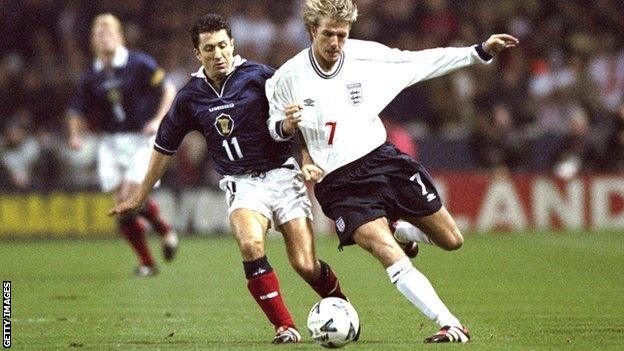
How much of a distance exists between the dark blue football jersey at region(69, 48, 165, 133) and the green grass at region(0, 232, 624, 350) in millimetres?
1718

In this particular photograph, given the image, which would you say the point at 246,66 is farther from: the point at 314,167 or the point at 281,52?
the point at 281,52

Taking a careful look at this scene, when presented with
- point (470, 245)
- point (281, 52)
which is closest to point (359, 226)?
point (470, 245)

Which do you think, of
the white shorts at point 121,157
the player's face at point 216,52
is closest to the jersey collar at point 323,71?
the player's face at point 216,52

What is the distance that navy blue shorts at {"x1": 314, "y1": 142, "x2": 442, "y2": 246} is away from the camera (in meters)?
8.70

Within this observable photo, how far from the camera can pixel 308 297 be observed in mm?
12273

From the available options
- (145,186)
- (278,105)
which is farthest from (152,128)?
(278,105)

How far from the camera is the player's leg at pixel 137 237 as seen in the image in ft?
48.1

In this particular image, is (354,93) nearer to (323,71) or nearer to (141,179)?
(323,71)

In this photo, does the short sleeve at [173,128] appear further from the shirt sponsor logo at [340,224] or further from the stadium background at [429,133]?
the stadium background at [429,133]

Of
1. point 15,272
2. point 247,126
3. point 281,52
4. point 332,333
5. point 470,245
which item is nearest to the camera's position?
point 332,333

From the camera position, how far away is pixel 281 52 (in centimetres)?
2166

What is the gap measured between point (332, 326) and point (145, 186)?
74.8 inches

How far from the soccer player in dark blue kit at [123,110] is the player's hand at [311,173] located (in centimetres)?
608

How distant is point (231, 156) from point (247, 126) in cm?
23
